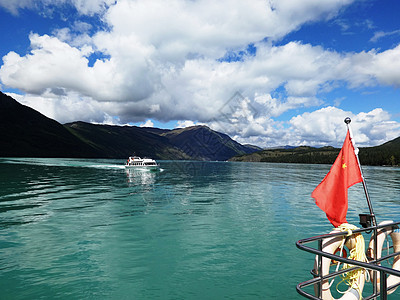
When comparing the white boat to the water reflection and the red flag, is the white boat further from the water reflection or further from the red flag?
the red flag

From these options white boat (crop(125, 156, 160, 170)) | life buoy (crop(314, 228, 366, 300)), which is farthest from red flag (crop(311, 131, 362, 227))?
white boat (crop(125, 156, 160, 170))

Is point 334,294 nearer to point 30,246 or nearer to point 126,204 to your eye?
point 30,246

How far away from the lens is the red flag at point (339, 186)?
7.71 m

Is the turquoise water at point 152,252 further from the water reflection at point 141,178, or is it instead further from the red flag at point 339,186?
the water reflection at point 141,178

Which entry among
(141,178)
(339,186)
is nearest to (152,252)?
(339,186)

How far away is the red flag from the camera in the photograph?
771 cm

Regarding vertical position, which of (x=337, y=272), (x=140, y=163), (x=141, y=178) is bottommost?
(x=141, y=178)

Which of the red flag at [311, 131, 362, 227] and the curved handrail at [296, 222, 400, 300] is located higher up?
the red flag at [311, 131, 362, 227]

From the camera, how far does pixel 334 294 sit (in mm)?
10305

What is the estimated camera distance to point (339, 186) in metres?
7.88

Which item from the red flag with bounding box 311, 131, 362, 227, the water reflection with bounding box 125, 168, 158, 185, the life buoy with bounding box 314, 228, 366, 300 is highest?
the red flag with bounding box 311, 131, 362, 227

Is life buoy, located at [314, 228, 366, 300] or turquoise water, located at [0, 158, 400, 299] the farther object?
turquoise water, located at [0, 158, 400, 299]

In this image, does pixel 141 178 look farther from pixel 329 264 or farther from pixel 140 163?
pixel 329 264

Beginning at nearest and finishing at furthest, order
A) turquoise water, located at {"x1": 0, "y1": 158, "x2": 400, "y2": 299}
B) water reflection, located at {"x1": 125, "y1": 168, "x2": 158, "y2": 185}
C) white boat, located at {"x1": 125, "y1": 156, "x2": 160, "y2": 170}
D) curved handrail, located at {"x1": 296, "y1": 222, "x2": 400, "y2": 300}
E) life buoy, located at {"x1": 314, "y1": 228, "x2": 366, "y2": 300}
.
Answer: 1. curved handrail, located at {"x1": 296, "y1": 222, "x2": 400, "y2": 300}
2. life buoy, located at {"x1": 314, "y1": 228, "x2": 366, "y2": 300}
3. turquoise water, located at {"x1": 0, "y1": 158, "x2": 400, "y2": 299}
4. water reflection, located at {"x1": 125, "y1": 168, "x2": 158, "y2": 185}
5. white boat, located at {"x1": 125, "y1": 156, "x2": 160, "y2": 170}
